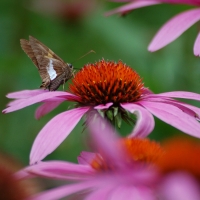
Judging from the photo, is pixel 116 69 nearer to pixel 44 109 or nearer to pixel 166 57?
pixel 44 109

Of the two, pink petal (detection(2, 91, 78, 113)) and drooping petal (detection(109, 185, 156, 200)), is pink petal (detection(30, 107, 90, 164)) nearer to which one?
pink petal (detection(2, 91, 78, 113))

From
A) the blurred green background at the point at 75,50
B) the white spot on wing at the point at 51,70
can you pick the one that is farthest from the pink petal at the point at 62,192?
the blurred green background at the point at 75,50

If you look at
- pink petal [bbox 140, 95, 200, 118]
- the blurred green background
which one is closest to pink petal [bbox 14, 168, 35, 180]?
pink petal [bbox 140, 95, 200, 118]

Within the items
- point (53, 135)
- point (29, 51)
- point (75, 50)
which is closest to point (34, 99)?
point (53, 135)

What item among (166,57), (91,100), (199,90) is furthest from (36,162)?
(166,57)

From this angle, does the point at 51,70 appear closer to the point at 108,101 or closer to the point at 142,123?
the point at 108,101
